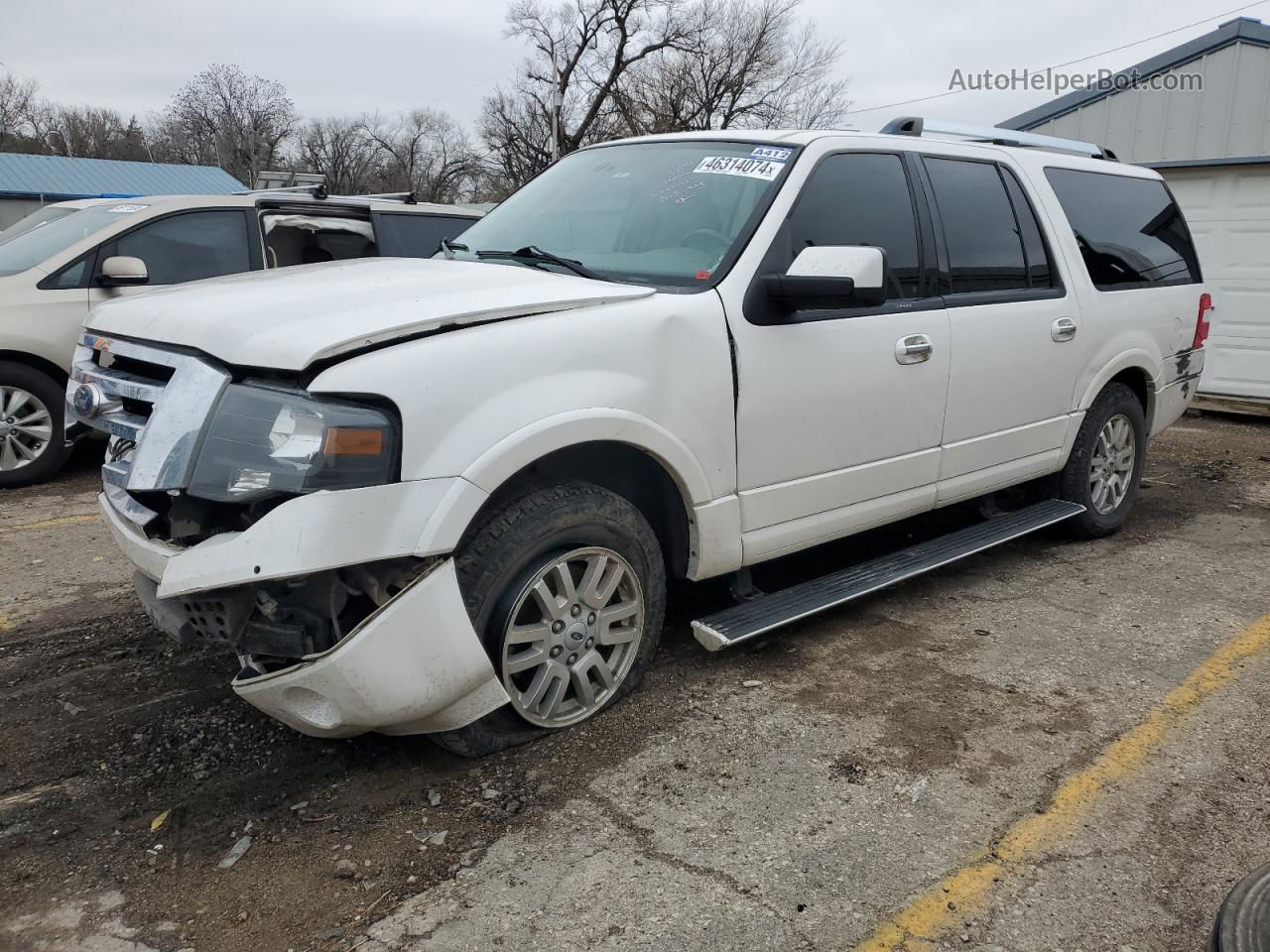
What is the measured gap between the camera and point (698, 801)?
111 inches

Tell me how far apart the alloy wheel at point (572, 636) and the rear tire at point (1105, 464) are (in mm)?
3035

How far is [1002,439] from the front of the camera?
14.8ft

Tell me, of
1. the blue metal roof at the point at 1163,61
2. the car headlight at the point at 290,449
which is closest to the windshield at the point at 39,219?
the car headlight at the point at 290,449

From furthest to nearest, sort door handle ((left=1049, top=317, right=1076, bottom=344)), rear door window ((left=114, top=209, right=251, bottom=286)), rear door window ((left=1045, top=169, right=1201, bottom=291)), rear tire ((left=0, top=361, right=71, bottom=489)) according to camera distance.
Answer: rear door window ((left=114, top=209, right=251, bottom=286)) < rear tire ((left=0, top=361, right=71, bottom=489)) < rear door window ((left=1045, top=169, right=1201, bottom=291)) < door handle ((left=1049, top=317, right=1076, bottom=344))

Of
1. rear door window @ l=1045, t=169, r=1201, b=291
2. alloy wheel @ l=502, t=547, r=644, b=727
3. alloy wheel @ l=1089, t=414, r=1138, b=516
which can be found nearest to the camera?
alloy wheel @ l=502, t=547, r=644, b=727

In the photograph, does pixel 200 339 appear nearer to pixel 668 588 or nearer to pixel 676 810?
pixel 676 810

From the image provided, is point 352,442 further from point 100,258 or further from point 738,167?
point 100,258

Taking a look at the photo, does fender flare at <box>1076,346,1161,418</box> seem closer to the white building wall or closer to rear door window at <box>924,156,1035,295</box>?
rear door window at <box>924,156,1035,295</box>

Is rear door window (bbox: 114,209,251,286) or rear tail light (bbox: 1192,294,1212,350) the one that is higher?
rear door window (bbox: 114,209,251,286)

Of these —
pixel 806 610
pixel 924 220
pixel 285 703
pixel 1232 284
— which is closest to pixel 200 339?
pixel 285 703

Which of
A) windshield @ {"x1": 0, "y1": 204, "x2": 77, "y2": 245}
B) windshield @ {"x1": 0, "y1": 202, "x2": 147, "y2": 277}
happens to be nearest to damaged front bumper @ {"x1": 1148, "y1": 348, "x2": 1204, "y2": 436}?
windshield @ {"x1": 0, "y1": 202, "x2": 147, "y2": 277}

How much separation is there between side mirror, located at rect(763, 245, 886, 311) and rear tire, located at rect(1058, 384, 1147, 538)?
2.36 meters

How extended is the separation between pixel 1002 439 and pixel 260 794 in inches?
136

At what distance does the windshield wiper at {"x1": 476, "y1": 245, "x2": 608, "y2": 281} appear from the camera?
342cm
